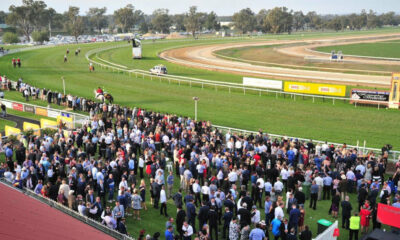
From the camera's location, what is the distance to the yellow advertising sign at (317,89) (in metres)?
28.4

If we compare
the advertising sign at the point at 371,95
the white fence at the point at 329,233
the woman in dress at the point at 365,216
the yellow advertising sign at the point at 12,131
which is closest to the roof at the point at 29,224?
the white fence at the point at 329,233

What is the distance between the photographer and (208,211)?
1058cm

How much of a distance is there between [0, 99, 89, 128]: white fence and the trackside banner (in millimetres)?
15248

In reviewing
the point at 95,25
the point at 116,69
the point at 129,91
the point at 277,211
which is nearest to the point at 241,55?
the point at 116,69

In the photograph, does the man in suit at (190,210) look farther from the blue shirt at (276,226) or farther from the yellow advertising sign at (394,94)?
the yellow advertising sign at (394,94)

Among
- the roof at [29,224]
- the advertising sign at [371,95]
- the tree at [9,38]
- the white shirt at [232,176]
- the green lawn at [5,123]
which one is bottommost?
the green lawn at [5,123]

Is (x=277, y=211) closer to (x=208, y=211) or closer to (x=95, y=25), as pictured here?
(x=208, y=211)

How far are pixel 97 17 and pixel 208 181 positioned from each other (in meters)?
161

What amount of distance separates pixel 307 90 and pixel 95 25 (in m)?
147

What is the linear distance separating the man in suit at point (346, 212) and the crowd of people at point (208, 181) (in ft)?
0.09

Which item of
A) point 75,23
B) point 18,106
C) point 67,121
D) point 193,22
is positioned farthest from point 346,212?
point 193,22

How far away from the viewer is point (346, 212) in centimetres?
1116

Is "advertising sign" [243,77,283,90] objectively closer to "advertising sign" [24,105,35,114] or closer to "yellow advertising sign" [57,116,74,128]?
"yellow advertising sign" [57,116,74,128]

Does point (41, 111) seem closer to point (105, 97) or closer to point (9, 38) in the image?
point (105, 97)
